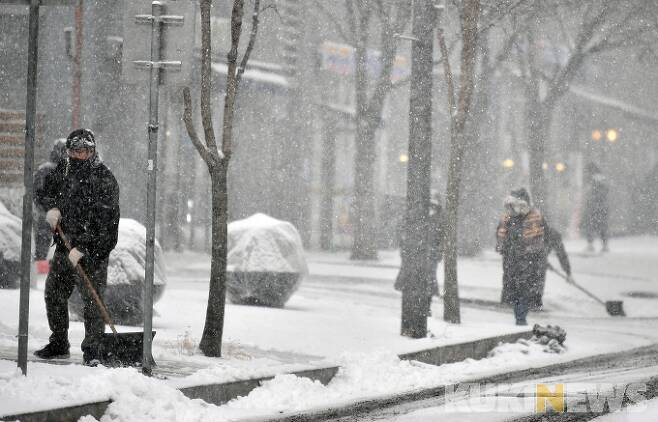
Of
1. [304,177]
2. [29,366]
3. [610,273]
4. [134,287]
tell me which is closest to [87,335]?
[29,366]

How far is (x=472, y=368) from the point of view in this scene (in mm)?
10680

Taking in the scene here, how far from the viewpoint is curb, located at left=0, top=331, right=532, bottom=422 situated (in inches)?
265

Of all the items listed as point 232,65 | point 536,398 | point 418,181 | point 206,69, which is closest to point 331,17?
point 418,181

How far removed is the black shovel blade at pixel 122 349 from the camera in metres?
8.40

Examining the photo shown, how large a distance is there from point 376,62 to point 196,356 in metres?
20.0

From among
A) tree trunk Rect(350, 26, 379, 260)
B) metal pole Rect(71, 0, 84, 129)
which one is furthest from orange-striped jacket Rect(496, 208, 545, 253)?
tree trunk Rect(350, 26, 379, 260)

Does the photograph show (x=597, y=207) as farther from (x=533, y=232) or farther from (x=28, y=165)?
(x=28, y=165)

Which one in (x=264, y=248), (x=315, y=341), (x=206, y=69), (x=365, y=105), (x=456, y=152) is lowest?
(x=315, y=341)

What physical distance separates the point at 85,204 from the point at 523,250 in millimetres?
6745

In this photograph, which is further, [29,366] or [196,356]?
[196,356]

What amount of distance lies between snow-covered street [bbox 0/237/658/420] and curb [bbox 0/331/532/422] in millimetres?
65

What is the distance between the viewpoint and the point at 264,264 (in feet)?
45.3

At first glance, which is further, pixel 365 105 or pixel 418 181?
pixel 365 105

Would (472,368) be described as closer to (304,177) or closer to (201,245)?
(201,245)
